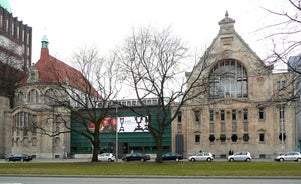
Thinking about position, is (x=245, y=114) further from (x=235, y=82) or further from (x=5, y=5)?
(x=5, y=5)

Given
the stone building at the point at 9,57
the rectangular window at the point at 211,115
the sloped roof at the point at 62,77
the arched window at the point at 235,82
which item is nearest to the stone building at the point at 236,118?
the arched window at the point at 235,82

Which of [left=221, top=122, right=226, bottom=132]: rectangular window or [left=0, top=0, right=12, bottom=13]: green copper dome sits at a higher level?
[left=0, top=0, right=12, bottom=13]: green copper dome

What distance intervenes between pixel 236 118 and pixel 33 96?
3932 cm

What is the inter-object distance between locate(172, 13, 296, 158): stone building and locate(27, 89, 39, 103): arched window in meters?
28.3

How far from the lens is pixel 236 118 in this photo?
67750 mm

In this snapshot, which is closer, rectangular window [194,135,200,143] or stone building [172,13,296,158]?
stone building [172,13,296,158]

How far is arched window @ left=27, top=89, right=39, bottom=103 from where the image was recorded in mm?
80312

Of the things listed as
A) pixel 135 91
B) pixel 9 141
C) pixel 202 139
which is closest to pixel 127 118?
pixel 202 139

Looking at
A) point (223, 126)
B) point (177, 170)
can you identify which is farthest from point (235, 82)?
point (177, 170)

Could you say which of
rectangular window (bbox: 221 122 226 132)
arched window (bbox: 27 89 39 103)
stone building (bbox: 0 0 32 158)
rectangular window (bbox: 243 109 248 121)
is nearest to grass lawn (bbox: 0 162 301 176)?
stone building (bbox: 0 0 32 158)

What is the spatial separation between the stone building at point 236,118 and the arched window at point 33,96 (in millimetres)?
28305

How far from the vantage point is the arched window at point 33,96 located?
263 feet

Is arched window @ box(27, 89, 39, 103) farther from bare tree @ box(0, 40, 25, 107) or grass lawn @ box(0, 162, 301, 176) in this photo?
grass lawn @ box(0, 162, 301, 176)

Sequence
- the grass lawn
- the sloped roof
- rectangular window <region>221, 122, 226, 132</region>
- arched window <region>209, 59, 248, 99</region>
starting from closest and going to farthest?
the grass lawn, the sloped roof, rectangular window <region>221, 122, 226, 132</region>, arched window <region>209, 59, 248, 99</region>
